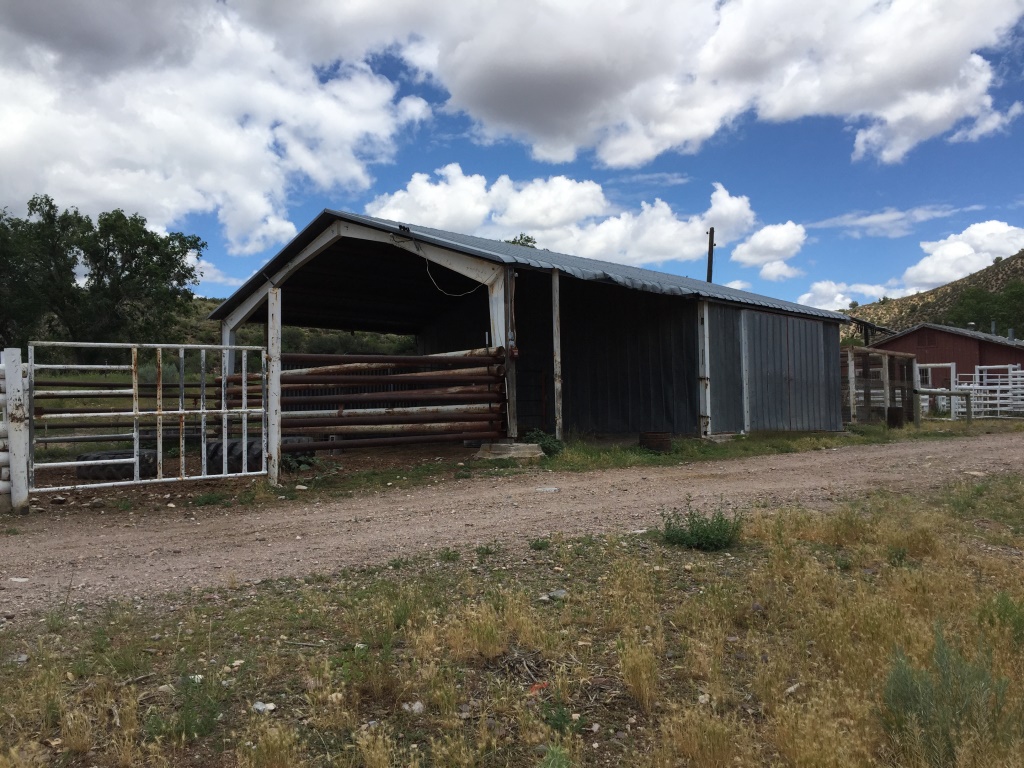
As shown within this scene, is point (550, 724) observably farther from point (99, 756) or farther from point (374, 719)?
point (99, 756)

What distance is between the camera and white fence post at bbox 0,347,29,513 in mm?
7555

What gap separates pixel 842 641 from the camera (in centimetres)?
361

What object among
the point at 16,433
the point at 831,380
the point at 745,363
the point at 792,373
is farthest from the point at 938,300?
the point at 16,433

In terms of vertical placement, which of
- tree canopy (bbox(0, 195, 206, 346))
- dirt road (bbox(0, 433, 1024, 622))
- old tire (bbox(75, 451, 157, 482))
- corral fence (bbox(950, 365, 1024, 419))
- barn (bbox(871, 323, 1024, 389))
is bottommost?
dirt road (bbox(0, 433, 1024, 622))

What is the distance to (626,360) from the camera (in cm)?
1661

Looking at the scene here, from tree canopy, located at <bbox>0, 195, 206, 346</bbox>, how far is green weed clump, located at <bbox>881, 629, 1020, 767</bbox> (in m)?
42.2

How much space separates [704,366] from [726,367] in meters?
0.79

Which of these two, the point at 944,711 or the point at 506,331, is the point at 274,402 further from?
the point at 944,711

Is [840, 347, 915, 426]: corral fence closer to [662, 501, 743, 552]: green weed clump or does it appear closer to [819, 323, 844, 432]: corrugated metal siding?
[819, 323, 844, 432]: corrugated metal siding

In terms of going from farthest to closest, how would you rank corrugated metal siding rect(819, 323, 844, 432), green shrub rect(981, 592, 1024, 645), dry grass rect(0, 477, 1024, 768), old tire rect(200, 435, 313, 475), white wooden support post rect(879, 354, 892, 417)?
1. white wooden support post rect(879, 354, 892, 417)
2. corrugated metal siding rect(819, 323, 844, 432)
3. old tire rect(200, 435, 313, 475)
4. green shrub rect(981, 592, 1024, 645)
5. dry grass rect(0, 477, 1024, 768)

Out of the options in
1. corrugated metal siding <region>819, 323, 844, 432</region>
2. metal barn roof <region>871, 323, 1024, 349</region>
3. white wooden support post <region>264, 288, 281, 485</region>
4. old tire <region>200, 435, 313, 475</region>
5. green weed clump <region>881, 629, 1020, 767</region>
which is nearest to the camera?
green weed clump <region>881, 629, 1020, 767</region>

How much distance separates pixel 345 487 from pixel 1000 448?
38.8 feet

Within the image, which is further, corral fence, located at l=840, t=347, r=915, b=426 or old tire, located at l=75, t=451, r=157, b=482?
corral fence, located at l=840, t=347, r=915, b=426

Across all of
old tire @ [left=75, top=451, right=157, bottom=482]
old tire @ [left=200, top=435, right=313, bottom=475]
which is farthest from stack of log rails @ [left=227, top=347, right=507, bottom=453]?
old tire @ [left=75, top=451, right=157, bottom=482]
